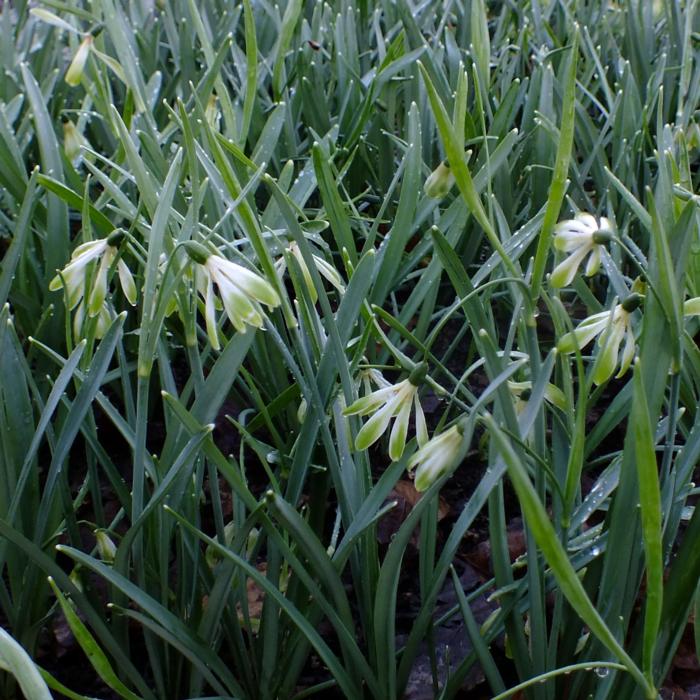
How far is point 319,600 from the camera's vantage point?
105 cm

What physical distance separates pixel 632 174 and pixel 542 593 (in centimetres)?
108

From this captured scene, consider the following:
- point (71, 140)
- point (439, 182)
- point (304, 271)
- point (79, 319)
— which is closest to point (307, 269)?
point (304, 271)

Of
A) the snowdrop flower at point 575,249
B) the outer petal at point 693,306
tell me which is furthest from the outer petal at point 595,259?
the outer petal at point 693,306

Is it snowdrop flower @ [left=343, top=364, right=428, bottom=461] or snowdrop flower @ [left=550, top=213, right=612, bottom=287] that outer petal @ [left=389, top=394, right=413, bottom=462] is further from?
snowdrop flower @ [left=550, top=213, right=612, bottom=287]

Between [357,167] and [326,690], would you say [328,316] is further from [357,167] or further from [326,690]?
[357,167]

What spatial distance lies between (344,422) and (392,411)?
23cm

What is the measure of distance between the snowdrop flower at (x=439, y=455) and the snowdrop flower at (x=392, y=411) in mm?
60

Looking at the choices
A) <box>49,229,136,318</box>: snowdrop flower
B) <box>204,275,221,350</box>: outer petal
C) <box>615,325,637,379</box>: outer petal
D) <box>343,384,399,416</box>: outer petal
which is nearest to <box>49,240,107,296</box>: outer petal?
<box>49,229,136,318</box>: snowdrop flower

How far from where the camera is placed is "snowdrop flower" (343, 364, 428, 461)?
3.07 feet

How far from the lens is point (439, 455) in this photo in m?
0.87

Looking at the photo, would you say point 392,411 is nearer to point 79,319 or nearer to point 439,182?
point 439,182

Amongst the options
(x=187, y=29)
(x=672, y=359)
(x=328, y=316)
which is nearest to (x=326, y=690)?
(x=328, y=316)

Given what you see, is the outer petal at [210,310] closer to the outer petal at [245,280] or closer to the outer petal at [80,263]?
the outer petal at [245,280]

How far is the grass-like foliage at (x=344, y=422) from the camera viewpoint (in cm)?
94
